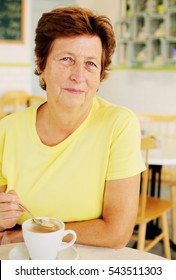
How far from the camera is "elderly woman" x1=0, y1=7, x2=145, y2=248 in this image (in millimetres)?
1104

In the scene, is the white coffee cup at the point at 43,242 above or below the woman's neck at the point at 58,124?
below

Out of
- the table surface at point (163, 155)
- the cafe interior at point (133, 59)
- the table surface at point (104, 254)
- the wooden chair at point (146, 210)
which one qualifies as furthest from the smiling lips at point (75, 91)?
the cafe interior at point (133, 59)

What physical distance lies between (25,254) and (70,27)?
60cm

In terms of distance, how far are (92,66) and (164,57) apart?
138 inches

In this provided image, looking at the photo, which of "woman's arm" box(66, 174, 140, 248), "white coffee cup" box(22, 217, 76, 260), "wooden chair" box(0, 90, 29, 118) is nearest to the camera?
"white coffee cup" box(22, 217, 76, 260)

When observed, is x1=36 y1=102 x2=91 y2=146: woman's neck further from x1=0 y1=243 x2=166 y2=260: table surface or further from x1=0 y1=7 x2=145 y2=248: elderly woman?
x1=0 y1=243 x2=166 y2=260: table surface

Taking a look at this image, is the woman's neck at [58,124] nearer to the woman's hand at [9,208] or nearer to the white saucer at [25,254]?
the woman's hand at [9,208]

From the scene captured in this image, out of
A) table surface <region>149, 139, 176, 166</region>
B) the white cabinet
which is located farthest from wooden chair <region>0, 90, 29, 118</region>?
table surface <region>149, 139, 176, 166</region>

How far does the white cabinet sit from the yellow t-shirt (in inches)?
135

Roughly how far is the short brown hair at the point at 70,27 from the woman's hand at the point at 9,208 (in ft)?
1.40

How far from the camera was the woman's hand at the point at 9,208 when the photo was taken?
0.98 metres

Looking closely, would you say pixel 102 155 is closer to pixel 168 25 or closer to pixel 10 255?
pixel 10 255

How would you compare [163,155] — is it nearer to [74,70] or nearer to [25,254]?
[74,70]
